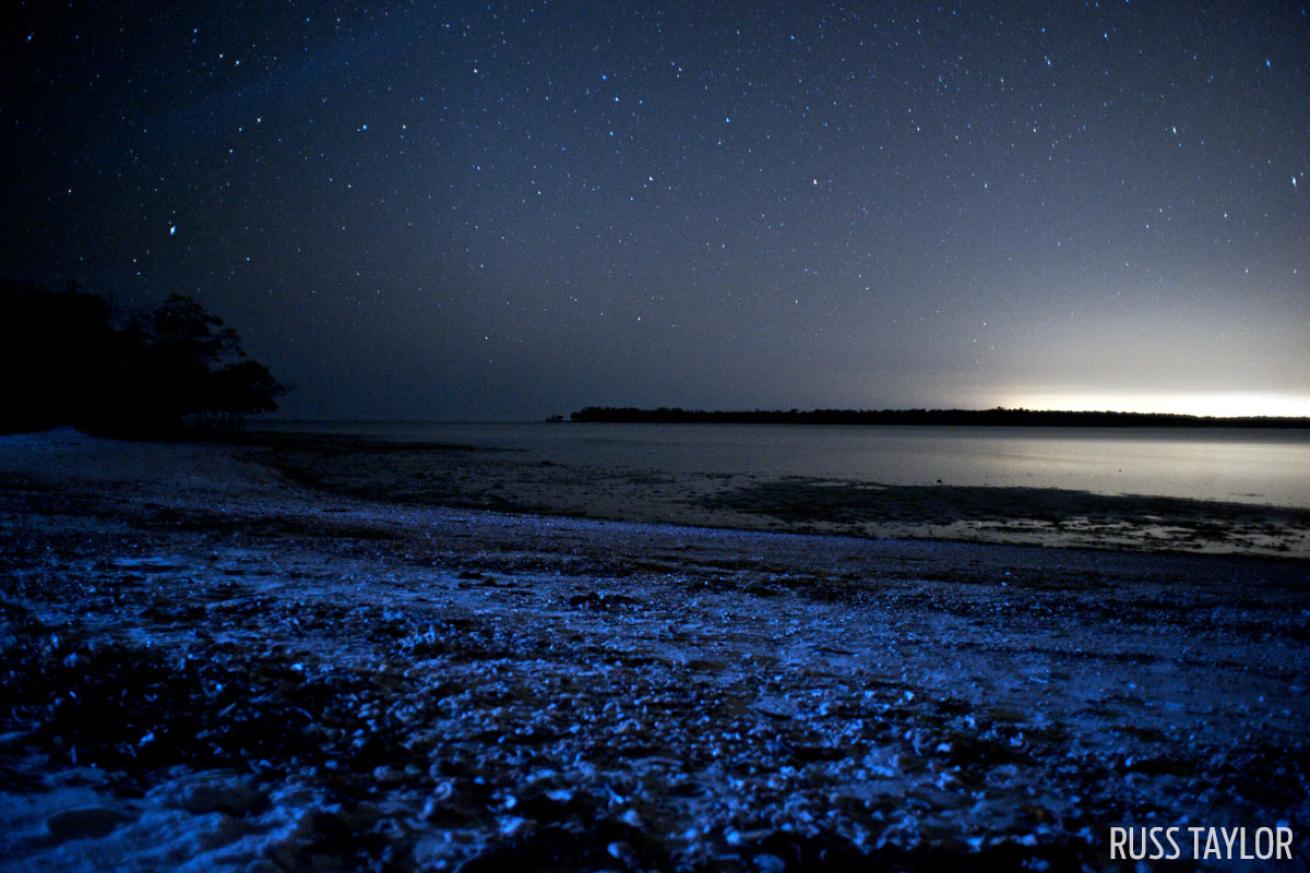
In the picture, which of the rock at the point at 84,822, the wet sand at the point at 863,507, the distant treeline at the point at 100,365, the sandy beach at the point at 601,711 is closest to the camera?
the rock at the point at 84,822

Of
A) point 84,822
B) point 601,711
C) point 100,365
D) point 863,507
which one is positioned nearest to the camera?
point 84,822

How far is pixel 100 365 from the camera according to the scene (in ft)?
191

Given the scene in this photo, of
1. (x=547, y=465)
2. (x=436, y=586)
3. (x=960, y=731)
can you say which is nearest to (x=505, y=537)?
(x=436, y=586)

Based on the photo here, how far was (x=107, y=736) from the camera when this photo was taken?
3.60 metres

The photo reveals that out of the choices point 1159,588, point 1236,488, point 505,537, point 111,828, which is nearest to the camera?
point 111,828

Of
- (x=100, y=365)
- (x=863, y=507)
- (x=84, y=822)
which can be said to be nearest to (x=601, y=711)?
(x=84, y=822)

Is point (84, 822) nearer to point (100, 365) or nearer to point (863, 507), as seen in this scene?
point (863, 507)

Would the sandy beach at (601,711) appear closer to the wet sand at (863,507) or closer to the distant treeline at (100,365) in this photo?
the wet sand at (863,507)

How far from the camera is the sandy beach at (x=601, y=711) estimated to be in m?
3.01

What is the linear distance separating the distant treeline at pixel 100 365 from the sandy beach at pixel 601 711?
201 feet

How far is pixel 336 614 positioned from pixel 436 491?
69.4 ft

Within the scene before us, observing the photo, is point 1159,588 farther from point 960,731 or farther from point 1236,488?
point 1236,488

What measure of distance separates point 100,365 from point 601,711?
7555cm

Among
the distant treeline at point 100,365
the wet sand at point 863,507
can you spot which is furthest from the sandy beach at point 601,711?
the distant treeline at point 100,365
